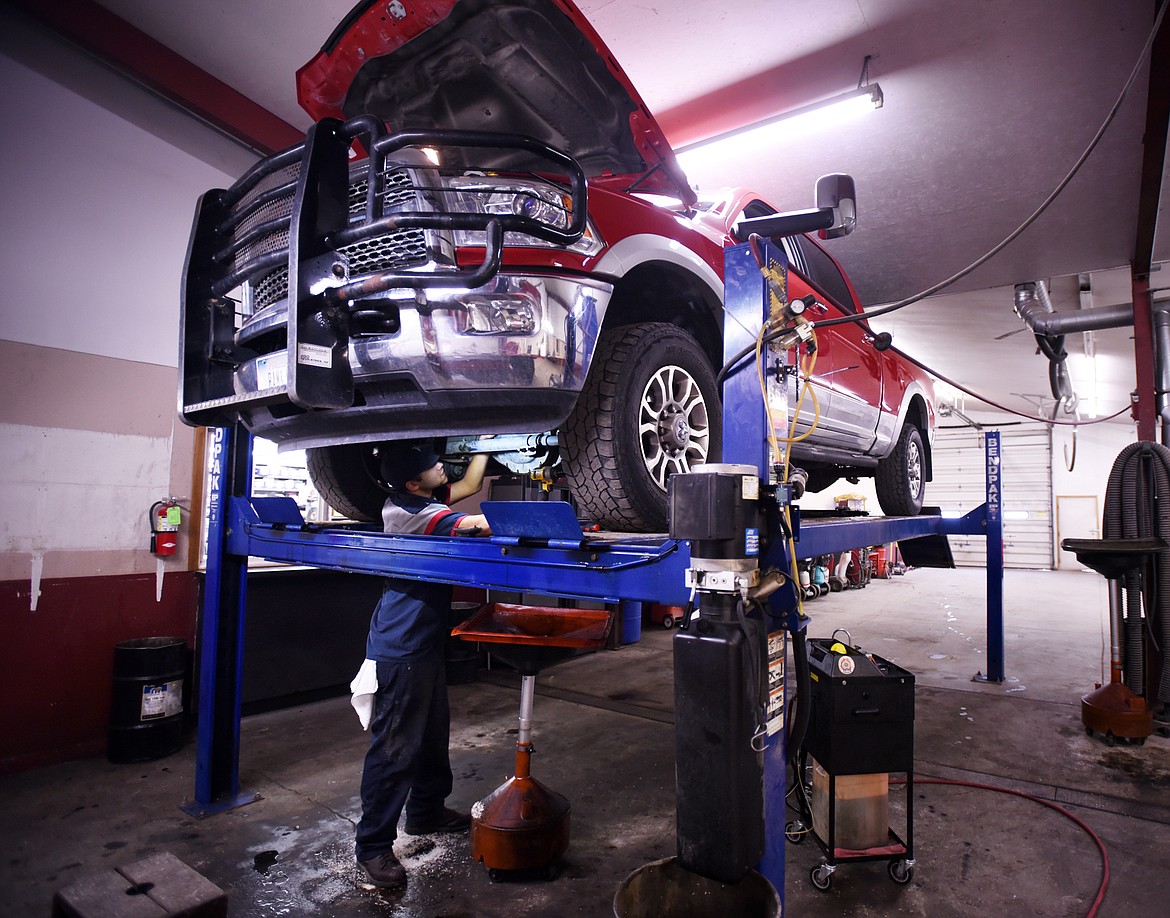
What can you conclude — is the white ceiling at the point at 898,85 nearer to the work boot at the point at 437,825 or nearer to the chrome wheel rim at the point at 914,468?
the chrome wheel rim at the point at 914,468

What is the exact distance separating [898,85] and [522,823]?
4.24 m

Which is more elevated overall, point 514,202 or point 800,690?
point 514,202

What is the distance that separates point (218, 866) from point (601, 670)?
328 centimetres

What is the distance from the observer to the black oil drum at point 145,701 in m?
3.45

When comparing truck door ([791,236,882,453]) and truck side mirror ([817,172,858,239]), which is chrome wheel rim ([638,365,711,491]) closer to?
truck side mirror ([817,172,858,239])

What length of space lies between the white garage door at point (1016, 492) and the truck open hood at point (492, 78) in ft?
51.8

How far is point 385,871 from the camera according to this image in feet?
7.42

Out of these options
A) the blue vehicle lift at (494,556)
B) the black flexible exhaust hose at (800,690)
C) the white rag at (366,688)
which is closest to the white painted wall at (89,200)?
the blue vehicle lift at (494,556)

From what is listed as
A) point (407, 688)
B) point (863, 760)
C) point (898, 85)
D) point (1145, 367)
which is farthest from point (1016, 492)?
point (407, 688)

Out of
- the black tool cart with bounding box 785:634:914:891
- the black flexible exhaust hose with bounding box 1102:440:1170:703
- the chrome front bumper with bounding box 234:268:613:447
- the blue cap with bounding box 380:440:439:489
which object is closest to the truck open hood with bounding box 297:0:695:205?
the chrome front bumper with bounding box 234:268:613:447

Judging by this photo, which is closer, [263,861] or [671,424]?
[671,424]

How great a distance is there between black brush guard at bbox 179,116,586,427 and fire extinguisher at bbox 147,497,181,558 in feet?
7.62

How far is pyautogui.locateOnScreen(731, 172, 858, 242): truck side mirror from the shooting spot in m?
1.61

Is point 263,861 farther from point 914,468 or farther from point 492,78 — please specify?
point 914,468
